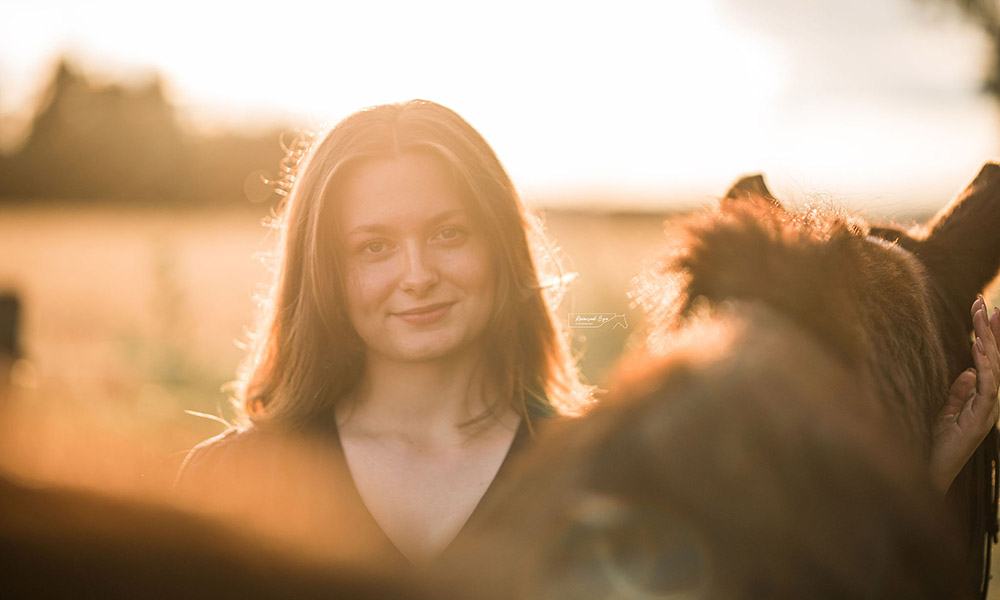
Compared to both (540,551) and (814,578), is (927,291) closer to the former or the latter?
(814,578)

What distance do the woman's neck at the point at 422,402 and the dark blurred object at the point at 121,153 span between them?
26.4 meters

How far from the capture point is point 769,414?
2.44ft

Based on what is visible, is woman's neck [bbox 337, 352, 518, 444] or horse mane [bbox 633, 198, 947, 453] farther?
woman's neck [bbox 337, 352, 518, 444]

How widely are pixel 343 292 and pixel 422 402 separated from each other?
1.52ft

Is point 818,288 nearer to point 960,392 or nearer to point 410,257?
point 960,392

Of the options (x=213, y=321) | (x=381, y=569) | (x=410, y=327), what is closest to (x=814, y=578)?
(x=381, y=569)

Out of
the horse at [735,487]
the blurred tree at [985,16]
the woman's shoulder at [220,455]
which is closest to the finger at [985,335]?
the horse at [735,487]

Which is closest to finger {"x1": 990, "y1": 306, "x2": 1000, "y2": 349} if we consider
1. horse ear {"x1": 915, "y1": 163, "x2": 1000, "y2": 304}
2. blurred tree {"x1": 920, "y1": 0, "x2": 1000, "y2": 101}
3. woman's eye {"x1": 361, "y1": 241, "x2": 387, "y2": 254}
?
horse ear {"x1": 915, "y1": 163, "x2": 1000, "y2": 304}


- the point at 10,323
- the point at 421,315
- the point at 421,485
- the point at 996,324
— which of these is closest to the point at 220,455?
the point at 421,485

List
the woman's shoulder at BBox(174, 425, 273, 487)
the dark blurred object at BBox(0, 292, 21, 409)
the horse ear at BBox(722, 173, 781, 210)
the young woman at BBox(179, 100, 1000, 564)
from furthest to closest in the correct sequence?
the dark blurred object at BBox(0, 292, 21, 409) < the woman's shoulder at BBox(174, 425, 273, 487) < the young woman at BBox(179, 100, 1000, 564) < the horse ear at BBox(722, 173, 781, 210)

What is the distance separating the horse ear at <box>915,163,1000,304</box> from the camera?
2.00 metres

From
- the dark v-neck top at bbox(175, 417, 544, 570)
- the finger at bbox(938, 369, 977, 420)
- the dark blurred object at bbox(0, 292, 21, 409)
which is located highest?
the finger at bbox(938, 369, 977, 420)

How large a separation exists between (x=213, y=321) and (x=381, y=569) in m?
13.4

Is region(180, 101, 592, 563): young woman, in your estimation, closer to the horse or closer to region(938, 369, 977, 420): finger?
region(938, 369, 977, 420): finger
